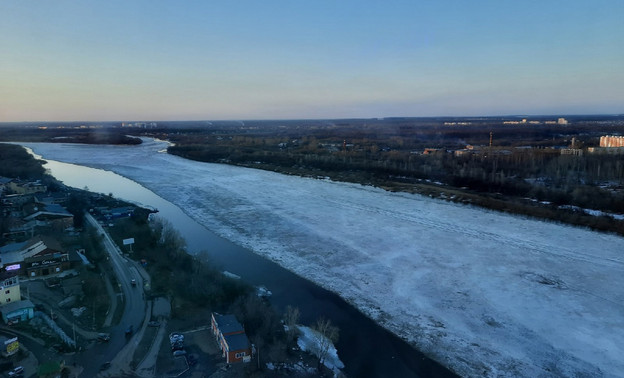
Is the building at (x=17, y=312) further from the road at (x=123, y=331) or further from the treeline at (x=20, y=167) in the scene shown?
the treeline at (x=20, y=167)

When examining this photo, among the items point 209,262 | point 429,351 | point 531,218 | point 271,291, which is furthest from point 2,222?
point 531,218

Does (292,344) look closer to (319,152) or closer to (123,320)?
(123,320)

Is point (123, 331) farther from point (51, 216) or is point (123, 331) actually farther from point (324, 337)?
point (51, 216)

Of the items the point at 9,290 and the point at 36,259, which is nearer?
the point at 9,290

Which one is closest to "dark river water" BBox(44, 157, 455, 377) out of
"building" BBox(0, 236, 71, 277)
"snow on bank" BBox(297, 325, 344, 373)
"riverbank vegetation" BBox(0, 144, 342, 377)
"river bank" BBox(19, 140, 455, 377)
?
"river bank" BBox(19, 140, 455, 377)

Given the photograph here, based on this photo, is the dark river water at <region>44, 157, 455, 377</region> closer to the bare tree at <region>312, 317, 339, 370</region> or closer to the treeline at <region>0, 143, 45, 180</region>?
the bare tree at <region>312, 317, 339, 370</region>

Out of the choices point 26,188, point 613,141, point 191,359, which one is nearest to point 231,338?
point 191,359
